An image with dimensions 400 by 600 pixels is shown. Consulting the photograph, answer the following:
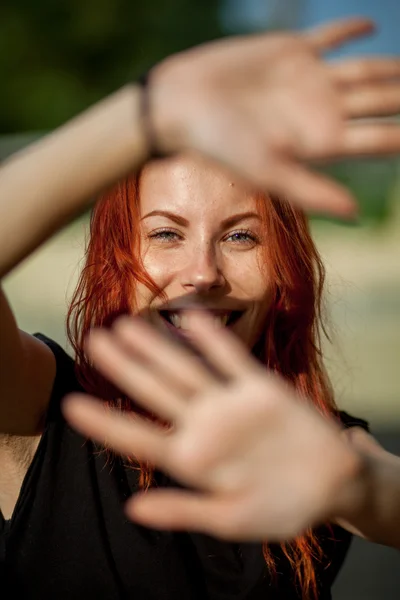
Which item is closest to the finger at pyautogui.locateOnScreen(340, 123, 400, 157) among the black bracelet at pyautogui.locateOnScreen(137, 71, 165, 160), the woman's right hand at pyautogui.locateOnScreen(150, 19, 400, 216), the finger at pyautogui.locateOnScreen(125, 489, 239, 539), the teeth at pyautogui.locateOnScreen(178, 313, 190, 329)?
the woman's right hand at pyautogui.locateOnScreen(150, 19, 400, 216)

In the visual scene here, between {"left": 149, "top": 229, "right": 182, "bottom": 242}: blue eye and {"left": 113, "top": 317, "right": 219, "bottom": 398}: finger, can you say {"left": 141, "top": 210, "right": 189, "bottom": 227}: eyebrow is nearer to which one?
{"left": 149, "top": 229, "right": 182, "bottom": 242}: blue eye

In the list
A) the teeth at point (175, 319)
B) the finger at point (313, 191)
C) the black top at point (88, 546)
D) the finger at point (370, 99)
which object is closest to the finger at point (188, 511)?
the finger at point (313, 191)

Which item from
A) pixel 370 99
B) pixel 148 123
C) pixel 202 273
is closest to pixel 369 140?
pixel 370 99

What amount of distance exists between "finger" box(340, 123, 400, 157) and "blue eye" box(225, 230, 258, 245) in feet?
2.64

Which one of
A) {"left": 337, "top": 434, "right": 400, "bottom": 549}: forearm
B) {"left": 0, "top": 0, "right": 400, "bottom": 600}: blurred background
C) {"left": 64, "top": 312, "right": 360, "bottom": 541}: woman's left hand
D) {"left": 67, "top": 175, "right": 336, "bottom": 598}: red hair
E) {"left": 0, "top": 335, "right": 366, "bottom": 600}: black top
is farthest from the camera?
{"left": 0, "top": 0, "right": 400, "bottom": 600}: blurred background

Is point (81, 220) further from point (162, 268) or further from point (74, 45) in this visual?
point (74, 45)

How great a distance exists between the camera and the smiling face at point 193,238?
1945 millimetres

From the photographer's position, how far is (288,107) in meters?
1.22

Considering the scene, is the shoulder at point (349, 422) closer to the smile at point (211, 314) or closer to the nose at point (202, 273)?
the smile at point (211, 314)

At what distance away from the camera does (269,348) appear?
2.14 m

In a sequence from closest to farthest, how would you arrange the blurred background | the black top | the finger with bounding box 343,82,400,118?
the finger with bounding box 343,82,400,118, the black top, the blurred background

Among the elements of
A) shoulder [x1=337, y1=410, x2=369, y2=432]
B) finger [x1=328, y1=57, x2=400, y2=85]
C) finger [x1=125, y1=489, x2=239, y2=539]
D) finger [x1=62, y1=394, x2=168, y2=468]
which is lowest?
shoulder [x1=337, y1=410, x2=369, y2=432]

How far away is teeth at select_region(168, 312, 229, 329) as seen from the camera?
199 centimetres

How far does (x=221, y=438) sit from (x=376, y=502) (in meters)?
0.46
